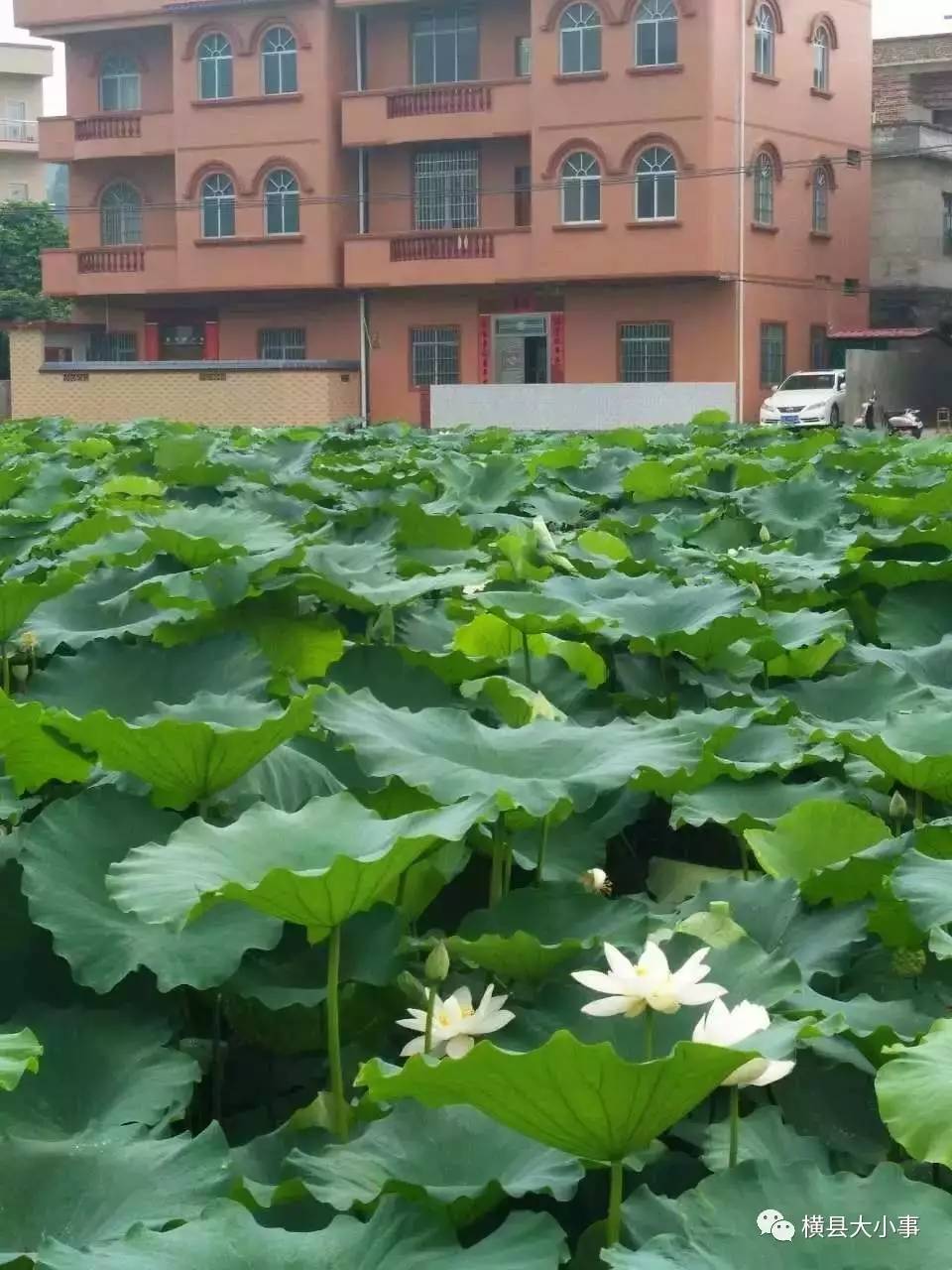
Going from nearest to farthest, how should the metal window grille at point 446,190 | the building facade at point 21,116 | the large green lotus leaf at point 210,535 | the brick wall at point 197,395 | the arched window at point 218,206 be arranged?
the large green lotus leaf at point 210,535
the brick wall at point 197,395
the metal window grille at point 446,190
the arched window at point 218,206
the building facade at point 21,116

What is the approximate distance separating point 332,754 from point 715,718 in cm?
37

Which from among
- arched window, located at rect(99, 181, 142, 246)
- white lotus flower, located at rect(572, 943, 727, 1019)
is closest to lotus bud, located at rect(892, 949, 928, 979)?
white lotus flower, located at rect(572, 943, 727, 1019)

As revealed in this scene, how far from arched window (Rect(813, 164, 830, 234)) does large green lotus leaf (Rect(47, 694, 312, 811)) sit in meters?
28.0

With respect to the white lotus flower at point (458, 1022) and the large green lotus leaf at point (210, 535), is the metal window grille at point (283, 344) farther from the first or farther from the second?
the white lotus flower at point (458, 1022)

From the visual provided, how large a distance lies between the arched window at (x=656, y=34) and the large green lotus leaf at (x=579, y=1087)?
2636 cm

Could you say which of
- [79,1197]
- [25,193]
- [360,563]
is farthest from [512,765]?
[25,193]

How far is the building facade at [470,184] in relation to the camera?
26188 mm

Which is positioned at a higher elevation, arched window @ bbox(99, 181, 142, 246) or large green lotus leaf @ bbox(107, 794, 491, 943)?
arched window @ bbox(99, 181, 142, 246)

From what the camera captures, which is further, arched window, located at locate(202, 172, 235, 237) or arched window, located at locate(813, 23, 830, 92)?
arched window, located at locate(202, 172, 235, 237)

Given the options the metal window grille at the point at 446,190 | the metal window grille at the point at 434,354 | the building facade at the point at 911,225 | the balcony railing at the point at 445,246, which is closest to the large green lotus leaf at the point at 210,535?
the balcony railing at the point at 445,246

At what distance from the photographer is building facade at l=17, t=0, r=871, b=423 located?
26.2 meters

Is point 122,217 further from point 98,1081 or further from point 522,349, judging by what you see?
point 98,1081

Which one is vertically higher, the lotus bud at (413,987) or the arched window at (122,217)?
the arched window at (122,217)

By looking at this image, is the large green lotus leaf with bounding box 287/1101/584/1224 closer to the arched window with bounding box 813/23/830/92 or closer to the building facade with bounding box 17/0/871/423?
the building facade with bounding box 17/0/871/423
